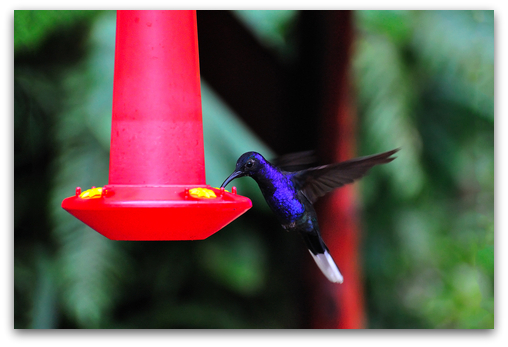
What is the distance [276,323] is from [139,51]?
2.25 m

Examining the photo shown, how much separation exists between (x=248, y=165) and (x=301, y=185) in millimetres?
410

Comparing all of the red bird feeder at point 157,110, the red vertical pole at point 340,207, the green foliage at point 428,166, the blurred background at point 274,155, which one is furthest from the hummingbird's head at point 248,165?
the green foliage at point 428,166

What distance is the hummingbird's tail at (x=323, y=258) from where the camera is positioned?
206 centimetres

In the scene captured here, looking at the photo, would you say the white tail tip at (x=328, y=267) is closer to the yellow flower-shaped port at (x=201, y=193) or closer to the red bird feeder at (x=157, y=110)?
the red bird feeder at (x=157, y=110)

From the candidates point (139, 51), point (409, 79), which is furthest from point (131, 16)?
point (409, 79)

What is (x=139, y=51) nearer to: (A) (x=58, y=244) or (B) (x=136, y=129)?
(B) (x=136, y=129)

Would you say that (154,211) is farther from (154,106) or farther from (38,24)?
(38,24)

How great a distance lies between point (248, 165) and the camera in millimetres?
1603

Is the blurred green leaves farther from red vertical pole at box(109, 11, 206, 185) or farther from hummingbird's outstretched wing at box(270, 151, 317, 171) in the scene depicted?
hummingbird's outstretched wing at box(270, 151, 317, 171)

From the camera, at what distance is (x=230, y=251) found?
2.94m

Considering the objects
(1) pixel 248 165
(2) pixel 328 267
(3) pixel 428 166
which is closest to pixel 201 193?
(1) pixel 248 165

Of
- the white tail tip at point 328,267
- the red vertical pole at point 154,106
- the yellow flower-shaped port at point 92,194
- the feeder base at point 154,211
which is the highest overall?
the red vertical pole at point 154,106

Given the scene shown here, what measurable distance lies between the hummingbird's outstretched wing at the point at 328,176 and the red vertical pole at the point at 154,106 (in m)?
0.51

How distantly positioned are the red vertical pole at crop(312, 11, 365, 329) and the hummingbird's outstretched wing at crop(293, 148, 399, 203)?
27.4 inches
